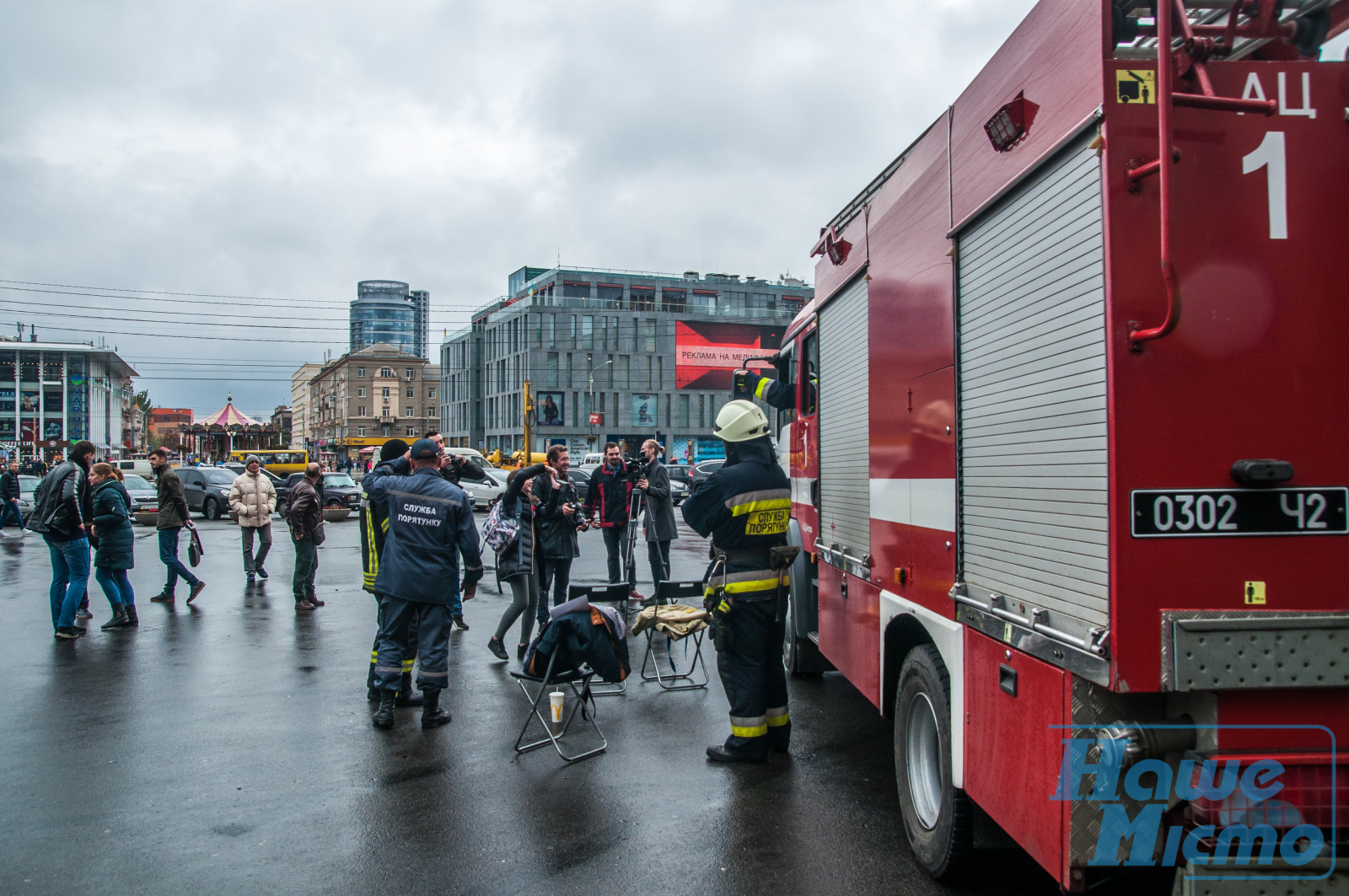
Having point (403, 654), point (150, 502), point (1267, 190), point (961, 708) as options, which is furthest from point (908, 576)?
point (150, 502)

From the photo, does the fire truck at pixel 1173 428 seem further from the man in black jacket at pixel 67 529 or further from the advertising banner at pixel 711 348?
the advertising banner at pixel 711 348

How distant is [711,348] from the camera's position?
249ft

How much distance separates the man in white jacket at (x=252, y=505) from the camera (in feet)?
37.6

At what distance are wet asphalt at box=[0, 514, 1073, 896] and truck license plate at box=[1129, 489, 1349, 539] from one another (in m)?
1.81

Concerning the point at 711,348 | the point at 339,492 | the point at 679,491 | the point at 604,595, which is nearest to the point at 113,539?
the point at 604,595

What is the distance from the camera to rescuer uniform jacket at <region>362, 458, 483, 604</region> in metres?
5.68

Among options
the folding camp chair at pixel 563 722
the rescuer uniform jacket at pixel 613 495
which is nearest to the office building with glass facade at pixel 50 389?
the rescuer uniform jacket at pixel 613 495

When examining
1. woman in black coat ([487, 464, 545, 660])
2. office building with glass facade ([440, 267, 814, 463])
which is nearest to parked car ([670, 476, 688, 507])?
woman in black coat ([487, 464, 545, 660])

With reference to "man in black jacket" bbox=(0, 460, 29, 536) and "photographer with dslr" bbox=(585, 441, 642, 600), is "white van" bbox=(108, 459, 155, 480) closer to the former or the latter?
"man in black jacket" bbox=(0, 460, 29, 536)

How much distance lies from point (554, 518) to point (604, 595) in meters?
1.78

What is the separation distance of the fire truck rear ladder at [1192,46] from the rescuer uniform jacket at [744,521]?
9.13 feet

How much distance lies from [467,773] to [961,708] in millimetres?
2806

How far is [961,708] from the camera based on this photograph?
3236mm

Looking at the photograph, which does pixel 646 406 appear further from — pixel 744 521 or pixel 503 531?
pixel 744 521
